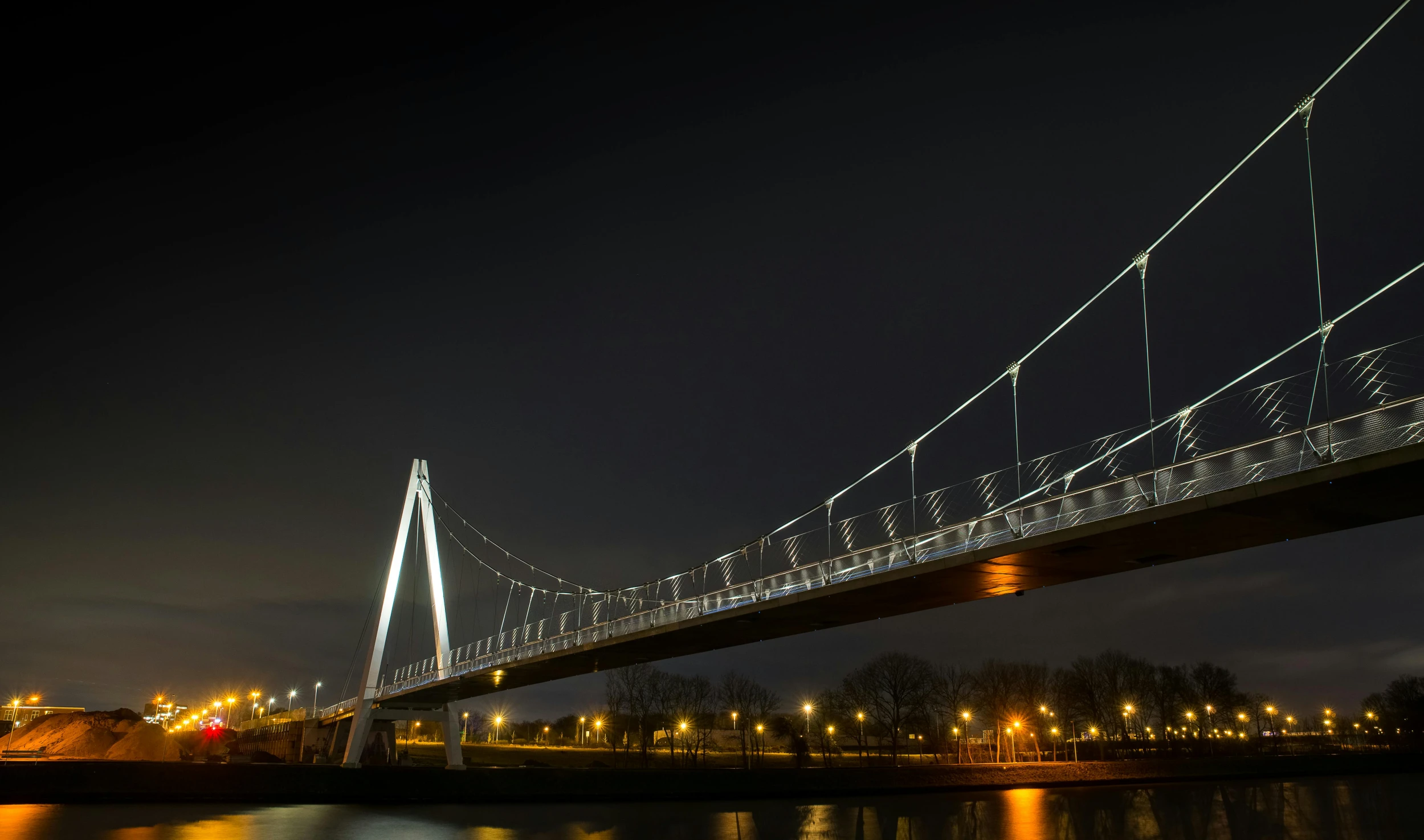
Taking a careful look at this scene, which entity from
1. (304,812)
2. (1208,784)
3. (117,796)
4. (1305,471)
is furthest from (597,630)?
(1208,784)

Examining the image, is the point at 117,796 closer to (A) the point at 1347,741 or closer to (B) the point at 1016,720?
(B) the point at 1016,720

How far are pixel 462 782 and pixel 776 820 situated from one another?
42.2 feet

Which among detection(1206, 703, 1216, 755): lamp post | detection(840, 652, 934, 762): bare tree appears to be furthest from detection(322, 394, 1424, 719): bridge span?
detection(1206, 703, 1216, 755): lamp post

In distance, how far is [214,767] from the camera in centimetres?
3173

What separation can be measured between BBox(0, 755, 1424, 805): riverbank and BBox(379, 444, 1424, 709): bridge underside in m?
5.56

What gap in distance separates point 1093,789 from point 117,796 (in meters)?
38.6

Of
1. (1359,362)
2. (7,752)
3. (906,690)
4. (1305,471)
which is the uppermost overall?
(1359,362)

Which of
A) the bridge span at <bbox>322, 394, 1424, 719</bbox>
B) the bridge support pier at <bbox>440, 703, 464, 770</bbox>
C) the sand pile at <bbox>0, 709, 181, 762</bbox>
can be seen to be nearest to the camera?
the bridge span at <bbox>322, 394, 1424, 719</bbox>

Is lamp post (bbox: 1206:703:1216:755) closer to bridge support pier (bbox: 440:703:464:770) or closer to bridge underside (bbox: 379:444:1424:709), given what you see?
bridge underside (bbox: 379:444:1424:709)

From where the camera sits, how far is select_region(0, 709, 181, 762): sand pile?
6169 centimetres

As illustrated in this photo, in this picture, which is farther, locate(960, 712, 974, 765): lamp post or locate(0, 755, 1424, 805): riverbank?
locate(960, 712, 974, 765): lamp post

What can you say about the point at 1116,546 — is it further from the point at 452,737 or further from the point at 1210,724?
the point at 1210,724

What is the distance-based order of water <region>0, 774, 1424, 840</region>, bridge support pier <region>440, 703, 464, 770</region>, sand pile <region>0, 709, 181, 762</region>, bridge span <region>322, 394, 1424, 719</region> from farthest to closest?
sand pile <region>0, 709, 181, 762</region> < bridge support pier <region>440, 703, 464, 770</region> < water <region>0, 774, 1424, 840</region> < bridge span <region>322, 394, 1424, 719</region>

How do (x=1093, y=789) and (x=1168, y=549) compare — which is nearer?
(x=1168, y=549)
